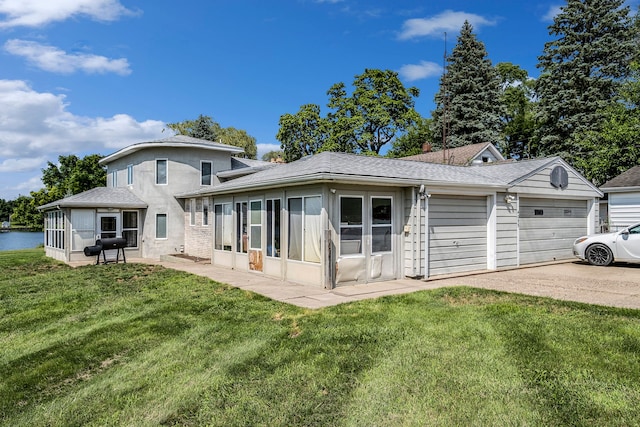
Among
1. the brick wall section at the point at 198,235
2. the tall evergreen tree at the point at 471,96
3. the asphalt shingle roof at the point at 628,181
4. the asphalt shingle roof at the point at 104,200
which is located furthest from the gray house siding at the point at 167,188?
the tall evergreen tree at the point at 471,96

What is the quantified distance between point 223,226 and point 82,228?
793 cm

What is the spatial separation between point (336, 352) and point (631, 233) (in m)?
10.9

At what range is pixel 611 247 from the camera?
11516 mm

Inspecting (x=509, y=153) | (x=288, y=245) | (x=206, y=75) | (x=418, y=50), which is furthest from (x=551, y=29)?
(x=288, y=245)

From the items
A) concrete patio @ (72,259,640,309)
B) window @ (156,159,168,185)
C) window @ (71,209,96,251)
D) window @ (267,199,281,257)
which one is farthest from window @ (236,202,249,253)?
window @ (71,209,96,251)

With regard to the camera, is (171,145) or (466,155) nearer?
(171,145)

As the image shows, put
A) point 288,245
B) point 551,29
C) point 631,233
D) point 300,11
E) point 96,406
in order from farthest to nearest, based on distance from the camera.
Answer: point 551,29 → point 300,11 → point 631,233 → point 288,245 → point 96,406

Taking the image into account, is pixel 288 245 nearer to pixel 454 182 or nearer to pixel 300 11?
pixel 454 182

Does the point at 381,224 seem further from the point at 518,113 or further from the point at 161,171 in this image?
the point at 518,113

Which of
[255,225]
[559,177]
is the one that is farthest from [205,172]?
[559,177]

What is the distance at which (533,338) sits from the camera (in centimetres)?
489

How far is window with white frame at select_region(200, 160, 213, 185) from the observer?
18769mm

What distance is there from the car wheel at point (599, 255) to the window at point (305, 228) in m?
8.84

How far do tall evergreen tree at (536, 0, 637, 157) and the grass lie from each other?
24.5 metres
